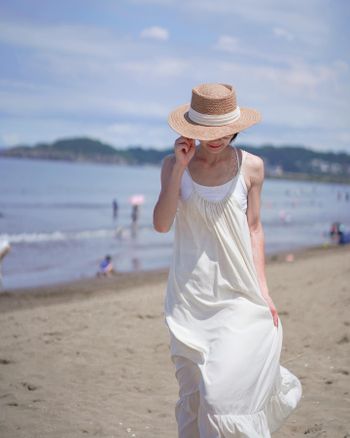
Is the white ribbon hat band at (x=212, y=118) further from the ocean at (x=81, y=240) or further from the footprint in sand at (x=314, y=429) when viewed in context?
the ocean at (x=81, y=240)

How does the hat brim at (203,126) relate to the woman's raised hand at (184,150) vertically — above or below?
above

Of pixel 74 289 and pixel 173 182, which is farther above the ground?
pixel 173 182

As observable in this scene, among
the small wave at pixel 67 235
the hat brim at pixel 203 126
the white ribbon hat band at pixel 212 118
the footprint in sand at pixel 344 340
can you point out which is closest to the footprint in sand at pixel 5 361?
the footprint in sand at pixel 344 340

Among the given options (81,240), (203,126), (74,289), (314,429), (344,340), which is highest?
(203,126)

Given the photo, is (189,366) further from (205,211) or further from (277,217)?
(277,217)

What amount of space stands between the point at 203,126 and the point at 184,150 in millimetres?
165

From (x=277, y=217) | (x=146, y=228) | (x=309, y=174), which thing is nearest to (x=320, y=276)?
(x=146, y=228)

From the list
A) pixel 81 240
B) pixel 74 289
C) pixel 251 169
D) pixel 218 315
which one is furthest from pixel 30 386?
pixel 81 240

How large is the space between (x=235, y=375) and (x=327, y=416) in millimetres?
1981

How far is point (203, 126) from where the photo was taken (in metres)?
3.40

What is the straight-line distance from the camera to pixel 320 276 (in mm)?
11727

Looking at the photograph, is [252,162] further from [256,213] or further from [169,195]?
[169,195]

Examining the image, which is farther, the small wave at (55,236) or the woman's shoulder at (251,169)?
the small wave at (55,236)

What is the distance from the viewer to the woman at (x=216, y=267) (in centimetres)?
332
